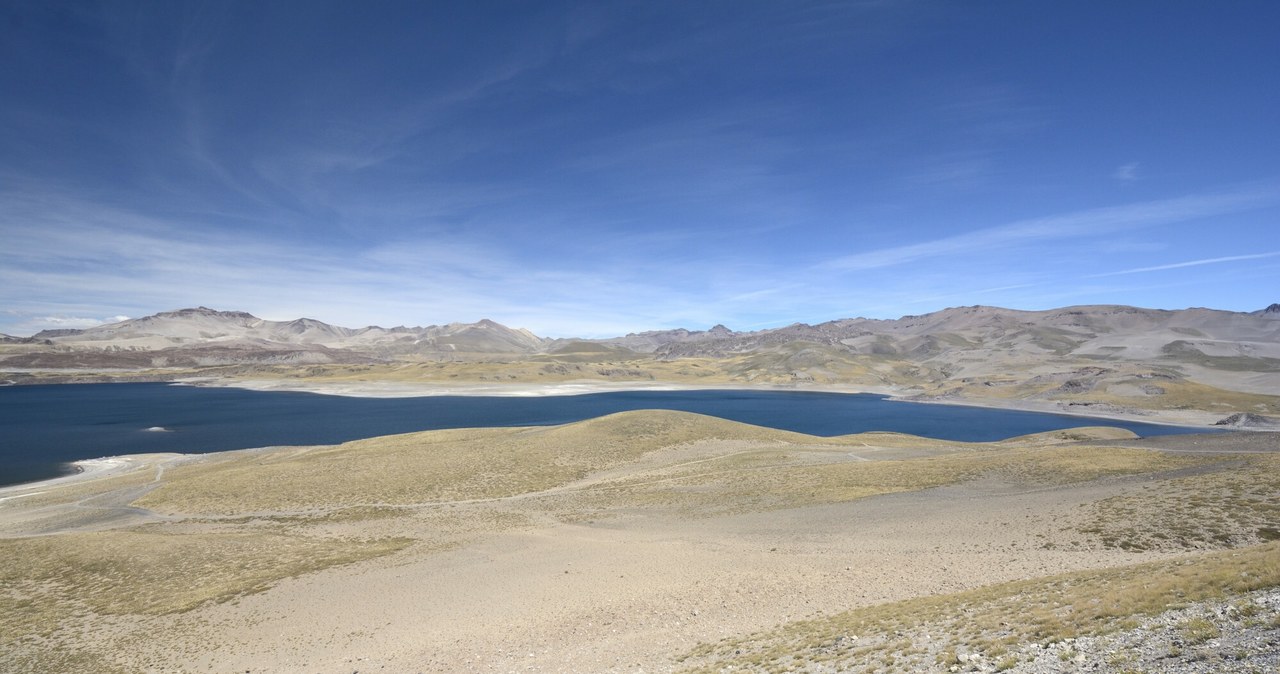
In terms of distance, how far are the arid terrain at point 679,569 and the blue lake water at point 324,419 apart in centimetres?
4960

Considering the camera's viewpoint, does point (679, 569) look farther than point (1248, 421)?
No

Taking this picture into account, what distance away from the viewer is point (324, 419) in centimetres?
12988

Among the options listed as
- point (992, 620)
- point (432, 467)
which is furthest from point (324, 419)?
point (992, 620)

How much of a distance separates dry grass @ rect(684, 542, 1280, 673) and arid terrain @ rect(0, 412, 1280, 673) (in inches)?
4.2

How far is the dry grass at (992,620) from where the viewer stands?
14.5m

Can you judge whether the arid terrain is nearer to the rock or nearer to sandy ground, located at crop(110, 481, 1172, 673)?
sandy ground, located at crop(110, 481, 1172, 673)

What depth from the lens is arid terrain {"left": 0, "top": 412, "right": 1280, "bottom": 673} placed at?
53.3 feet

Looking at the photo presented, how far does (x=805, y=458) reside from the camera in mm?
56250

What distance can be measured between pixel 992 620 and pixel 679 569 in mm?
14045

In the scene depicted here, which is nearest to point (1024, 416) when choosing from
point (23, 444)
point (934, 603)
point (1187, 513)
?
point (1187, 513)

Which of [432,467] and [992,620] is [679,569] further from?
[432,467]

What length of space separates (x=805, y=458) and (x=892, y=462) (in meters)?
8.87

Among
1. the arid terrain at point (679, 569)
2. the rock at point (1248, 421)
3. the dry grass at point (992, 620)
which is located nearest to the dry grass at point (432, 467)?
the arid terrain at point (679, 569)

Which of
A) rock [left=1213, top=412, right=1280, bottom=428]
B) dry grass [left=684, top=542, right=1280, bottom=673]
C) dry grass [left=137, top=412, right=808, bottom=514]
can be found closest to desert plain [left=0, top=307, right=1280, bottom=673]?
dry grass [left=684, top=542, right=1280, bottom=673]
